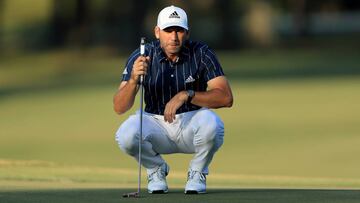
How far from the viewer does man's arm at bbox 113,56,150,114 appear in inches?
336

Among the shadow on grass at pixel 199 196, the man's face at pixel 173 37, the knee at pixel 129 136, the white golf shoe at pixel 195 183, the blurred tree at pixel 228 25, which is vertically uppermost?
the blurred tree at pixel 228 25

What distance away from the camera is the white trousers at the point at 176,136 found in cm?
884

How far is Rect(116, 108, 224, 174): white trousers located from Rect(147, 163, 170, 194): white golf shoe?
38 mm

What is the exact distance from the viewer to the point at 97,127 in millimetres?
20094

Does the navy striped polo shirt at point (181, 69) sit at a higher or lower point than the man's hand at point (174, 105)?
higher

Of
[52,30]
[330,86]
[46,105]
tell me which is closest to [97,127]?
[46,105]

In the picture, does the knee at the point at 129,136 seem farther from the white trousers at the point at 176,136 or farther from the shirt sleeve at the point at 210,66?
the shirt sleeve at the point at 210,66

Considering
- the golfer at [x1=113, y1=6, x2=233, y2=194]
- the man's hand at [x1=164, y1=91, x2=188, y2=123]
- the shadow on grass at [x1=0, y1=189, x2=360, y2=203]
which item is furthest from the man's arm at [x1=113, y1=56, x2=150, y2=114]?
the shadow on grass at [x1=0, y1=189, x2=360, y2=203]

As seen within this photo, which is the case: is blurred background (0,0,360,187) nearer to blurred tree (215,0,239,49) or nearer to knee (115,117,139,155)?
blurred tree (215,0,239,49)

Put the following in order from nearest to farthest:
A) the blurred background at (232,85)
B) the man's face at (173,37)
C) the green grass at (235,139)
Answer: the man's face at (173,37), the green grass at (235,139), the blurred background at (232,85)

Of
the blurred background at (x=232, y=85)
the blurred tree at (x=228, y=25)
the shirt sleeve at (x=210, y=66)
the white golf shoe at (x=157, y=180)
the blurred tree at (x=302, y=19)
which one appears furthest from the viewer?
the blurred tree at (x=302, y=19)

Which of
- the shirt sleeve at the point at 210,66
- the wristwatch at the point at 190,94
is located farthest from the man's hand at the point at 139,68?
the shirt sleeve at the point at 210,66

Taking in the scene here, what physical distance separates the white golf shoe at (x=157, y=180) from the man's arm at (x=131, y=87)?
589 millimetres

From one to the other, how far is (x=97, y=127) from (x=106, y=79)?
12.6 metres
